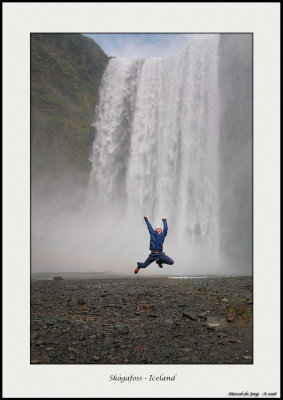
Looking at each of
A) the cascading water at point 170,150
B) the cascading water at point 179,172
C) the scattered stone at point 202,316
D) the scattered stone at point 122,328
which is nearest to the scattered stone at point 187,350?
the scattered stone at point 122,328

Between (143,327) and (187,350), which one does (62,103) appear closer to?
(143,327)

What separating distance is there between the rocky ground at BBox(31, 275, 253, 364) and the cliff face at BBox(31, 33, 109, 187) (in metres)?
24.8

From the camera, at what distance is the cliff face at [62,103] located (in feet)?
113

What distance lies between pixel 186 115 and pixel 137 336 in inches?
884

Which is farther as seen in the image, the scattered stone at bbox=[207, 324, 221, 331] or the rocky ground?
the scattered stone at bbox=[207, 324, 221, 331]

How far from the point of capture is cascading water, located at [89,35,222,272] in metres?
25.2

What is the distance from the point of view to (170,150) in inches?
1074

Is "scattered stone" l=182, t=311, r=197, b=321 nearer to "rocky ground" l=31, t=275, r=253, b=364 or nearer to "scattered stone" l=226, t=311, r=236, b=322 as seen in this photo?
"rocky ground" l=31, t=275, r=253, b=364

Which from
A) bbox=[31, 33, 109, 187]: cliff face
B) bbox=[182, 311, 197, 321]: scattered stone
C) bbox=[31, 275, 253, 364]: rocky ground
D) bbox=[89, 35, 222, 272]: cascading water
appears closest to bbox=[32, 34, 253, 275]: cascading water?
bbox=[89, 35, 222, 272]: cascading water

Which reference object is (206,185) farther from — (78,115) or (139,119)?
(78,115)

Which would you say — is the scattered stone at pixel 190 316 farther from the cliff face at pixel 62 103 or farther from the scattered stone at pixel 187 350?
the cliff face at pixel 62 103

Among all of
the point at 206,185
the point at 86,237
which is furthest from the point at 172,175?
the point at 86,237

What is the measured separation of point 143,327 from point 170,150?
20953 millimetres

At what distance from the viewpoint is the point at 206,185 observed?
25578mm
